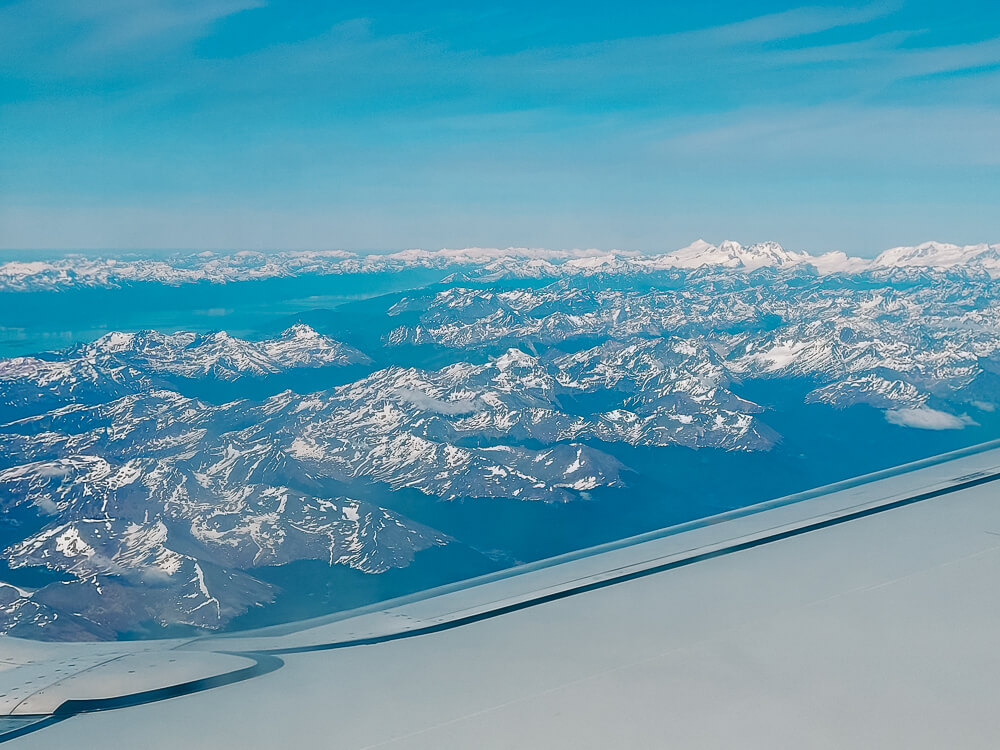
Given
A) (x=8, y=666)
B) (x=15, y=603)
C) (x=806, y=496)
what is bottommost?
(x=15, y=603)

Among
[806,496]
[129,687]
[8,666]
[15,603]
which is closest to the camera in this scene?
[129,687]

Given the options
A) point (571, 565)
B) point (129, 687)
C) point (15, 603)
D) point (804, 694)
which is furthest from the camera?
point (15, 603)

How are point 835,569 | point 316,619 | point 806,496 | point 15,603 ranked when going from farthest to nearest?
1. point 15,603
2. point 806,496
3. point 316,619
4. point 835,569

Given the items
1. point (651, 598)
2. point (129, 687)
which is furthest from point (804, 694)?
point (129, 687)

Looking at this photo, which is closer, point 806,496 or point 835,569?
point 835,569

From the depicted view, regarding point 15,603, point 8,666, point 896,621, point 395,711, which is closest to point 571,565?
point 896,621

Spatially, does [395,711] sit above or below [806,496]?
above

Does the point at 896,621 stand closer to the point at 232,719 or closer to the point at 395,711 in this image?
the point at 395,711

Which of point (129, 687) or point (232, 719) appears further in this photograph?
point (129, 687)

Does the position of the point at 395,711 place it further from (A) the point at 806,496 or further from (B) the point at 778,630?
(A) the point at 806,496
